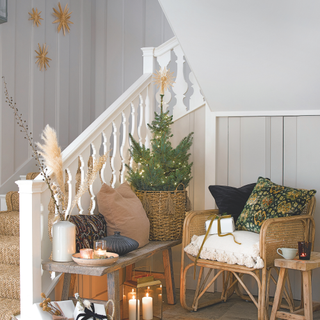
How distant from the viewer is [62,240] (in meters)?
2.03

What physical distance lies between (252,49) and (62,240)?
5.18 ft

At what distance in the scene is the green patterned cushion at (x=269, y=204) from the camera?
2.50 m

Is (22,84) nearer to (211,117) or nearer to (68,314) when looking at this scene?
(211,117)

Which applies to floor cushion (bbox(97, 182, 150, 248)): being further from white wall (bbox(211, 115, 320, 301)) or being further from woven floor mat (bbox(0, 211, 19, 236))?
white wall (bbox(211, 115, 320, 301))

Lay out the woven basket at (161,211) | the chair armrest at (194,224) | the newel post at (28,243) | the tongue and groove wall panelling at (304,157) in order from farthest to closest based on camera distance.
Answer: the tongue and groove wall panelling at (304,157)
the woven basket at (161,211)
the chair armrest at (194,224)
the newel post at (28,243)

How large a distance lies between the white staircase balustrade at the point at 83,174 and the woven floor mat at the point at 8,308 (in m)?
0.05

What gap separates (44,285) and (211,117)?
1.84m

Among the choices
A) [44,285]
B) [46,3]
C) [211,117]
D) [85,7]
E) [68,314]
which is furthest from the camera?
[85,7]

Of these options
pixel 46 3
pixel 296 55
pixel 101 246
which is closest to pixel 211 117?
pixel 296 55

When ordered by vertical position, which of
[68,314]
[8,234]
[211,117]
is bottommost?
[68,314]

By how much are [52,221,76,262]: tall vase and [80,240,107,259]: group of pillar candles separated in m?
0.08

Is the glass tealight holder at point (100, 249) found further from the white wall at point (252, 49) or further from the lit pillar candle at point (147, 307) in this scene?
the white wall at point (252, 49)

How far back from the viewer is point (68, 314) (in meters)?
1.93

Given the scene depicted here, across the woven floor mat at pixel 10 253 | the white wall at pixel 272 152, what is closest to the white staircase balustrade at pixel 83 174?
the woven floor mat at pixel 10 253
